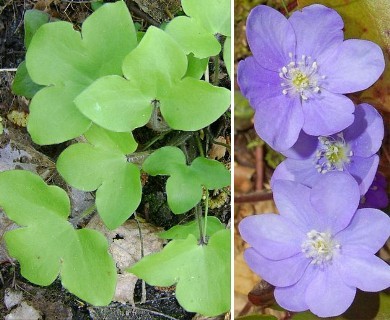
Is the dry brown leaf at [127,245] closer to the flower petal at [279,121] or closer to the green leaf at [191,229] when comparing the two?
the green leaf at [191,229]

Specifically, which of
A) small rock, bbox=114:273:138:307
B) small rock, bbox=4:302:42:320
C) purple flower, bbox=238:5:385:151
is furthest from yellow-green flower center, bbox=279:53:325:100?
small rock, bbox=4:302:42:320

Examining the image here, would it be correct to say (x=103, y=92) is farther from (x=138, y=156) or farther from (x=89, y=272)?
(x=89, y=272)

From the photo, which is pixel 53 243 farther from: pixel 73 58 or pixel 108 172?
pixel 73 58

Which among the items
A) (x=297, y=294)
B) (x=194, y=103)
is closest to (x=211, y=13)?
(x=194, y=103)

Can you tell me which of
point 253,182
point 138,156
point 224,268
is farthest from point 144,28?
point 224,268

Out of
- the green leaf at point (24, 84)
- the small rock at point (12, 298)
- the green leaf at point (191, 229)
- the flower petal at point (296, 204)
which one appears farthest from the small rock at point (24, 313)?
the flower petal at point (296, 204)

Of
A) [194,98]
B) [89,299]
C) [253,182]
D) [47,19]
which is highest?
[47,19]

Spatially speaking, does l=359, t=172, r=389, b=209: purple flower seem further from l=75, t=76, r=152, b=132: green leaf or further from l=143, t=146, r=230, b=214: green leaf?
l=75, t=76, r=152, b=132: green leaf
